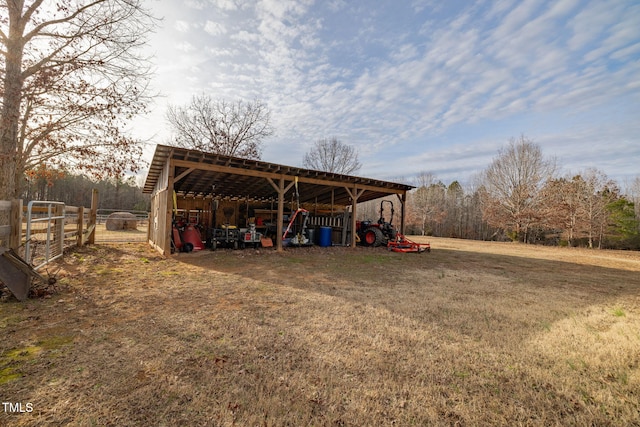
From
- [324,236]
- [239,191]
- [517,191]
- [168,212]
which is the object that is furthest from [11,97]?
[517,191]

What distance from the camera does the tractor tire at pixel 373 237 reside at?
12.3m

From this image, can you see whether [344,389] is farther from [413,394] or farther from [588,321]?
[588,321]

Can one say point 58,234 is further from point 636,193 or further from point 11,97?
point 636,193

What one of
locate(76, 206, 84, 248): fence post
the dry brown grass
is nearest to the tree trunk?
the dry brown grass

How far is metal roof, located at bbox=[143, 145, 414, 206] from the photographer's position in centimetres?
854

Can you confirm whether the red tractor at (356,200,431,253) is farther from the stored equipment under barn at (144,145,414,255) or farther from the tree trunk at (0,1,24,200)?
the tree trunk at (0,1,24,200)

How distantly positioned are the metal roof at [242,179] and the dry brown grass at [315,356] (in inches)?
176

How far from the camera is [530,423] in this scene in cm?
179

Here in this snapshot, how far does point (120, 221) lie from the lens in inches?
722

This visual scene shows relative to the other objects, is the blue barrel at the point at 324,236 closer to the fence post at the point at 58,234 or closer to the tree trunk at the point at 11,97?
the fence post at the point at 58,234

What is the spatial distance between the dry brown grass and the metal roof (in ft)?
14.7

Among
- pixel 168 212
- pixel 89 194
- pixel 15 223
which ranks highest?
pixel 89 194

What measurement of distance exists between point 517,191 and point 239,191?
78.0 feet

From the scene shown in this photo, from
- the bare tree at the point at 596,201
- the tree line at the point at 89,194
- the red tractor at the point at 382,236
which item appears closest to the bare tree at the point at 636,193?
the bare tree at the point at 596,201
